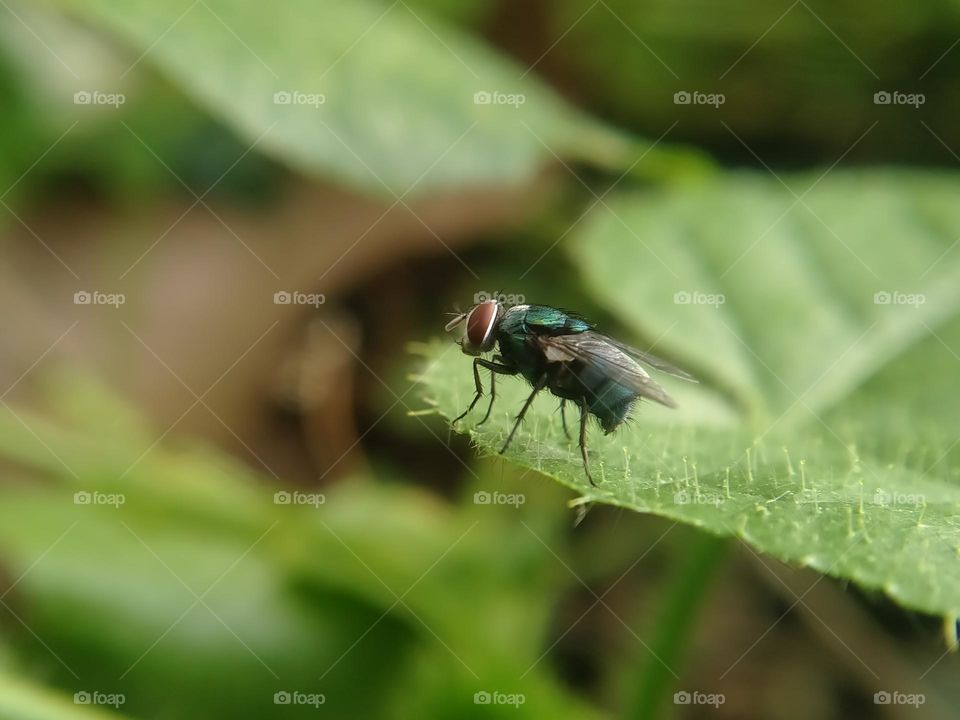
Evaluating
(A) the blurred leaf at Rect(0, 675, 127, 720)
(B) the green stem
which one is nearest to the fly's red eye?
(B) the green stem

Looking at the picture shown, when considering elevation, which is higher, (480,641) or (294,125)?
(294,125)

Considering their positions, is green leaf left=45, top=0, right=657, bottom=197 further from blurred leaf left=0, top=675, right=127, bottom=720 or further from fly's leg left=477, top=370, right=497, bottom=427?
blurred leaf left=0, top=675, right=127, bottom=720

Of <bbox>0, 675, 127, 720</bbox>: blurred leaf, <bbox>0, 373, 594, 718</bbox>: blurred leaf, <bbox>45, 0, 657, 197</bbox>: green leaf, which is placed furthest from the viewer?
<bbox>45, 0, 657, 197</bbox>: green leaf

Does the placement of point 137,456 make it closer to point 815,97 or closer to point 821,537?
point 821,537

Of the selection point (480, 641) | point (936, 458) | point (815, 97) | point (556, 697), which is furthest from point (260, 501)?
point (815, 97)

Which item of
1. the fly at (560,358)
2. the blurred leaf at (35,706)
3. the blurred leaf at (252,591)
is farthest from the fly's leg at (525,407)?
the blurred leaf at (35,706)

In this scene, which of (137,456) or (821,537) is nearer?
(821,537)
